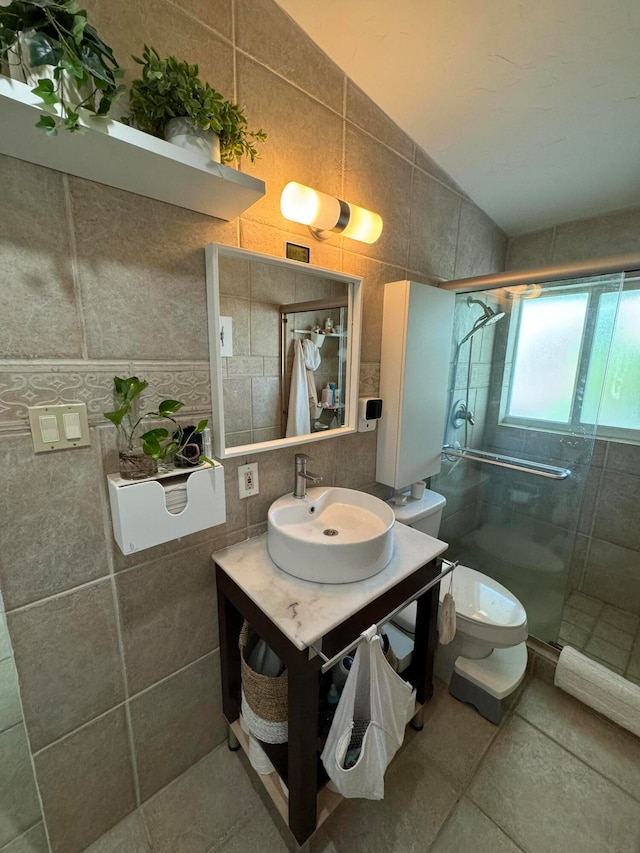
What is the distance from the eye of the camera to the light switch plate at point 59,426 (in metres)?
0.78

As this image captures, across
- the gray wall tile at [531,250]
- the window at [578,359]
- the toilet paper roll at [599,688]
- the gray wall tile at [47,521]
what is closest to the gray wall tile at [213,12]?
the gray wall tile at [47,521]

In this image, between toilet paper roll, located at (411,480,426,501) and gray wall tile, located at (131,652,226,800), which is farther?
toilet paper roll, located at (411,480,426,501)

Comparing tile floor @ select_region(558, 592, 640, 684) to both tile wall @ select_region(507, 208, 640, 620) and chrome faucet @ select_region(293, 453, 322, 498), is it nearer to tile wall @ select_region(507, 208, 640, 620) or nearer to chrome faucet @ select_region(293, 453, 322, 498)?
tile wall @ select_region(507, 208, 640, 620)

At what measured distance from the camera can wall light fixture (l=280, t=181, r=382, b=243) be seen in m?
1.06

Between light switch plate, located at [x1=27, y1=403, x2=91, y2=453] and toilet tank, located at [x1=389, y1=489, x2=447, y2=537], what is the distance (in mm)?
1216

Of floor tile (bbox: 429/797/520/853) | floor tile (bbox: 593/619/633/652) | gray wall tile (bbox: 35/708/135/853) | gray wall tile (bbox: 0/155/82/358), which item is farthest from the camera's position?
floor tile (bbox: 593/619/633/652)

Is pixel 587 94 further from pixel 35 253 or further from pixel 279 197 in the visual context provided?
pixel 35 253

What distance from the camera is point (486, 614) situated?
4.59 ft

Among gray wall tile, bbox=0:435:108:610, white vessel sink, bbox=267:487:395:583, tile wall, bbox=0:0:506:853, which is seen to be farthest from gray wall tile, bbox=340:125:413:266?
gray wall tile, bbox=0:435:108:610

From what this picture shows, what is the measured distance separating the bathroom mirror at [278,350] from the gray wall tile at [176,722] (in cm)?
78

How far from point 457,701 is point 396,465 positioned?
→ 106 centimetres

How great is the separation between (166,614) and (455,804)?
1.16 metres

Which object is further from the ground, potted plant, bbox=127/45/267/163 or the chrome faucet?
potted plant, bbox=127/45/267/163

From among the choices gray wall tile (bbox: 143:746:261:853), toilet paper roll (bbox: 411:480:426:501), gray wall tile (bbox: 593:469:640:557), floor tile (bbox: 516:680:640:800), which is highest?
toilet paper roll (bbox: 411:480:426:501)
